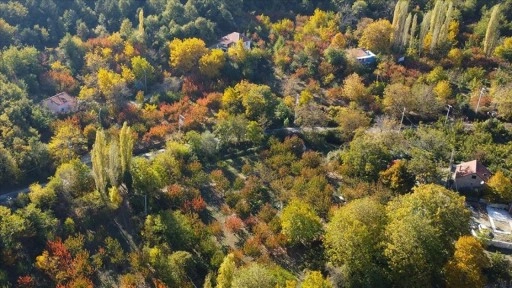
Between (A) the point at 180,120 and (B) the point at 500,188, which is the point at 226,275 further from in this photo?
(B) the point at 500,188

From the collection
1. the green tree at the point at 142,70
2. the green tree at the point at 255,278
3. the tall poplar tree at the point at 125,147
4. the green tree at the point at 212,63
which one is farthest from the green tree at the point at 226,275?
the green tree at the point at 142,70

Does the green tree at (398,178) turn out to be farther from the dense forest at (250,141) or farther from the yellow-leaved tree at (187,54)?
the yellow-leaved tree at (187,54)

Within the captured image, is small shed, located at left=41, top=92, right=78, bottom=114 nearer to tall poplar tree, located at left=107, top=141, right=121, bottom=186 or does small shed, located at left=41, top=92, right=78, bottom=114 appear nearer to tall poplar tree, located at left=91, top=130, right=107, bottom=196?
tall poplar tree, located at left=91, top=130, right=107, bottom=196

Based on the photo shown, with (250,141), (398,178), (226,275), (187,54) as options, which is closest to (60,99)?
(187,54)

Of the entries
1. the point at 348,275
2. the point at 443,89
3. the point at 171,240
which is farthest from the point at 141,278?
the point at 443,89

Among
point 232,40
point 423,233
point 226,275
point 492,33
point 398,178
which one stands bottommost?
point 226,275

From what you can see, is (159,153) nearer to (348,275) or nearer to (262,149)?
(262,149)

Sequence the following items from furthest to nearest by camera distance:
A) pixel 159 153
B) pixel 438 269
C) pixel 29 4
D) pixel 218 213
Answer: pixel 29 4, pixel 159 153, pixel 218 213, pixel 438 269

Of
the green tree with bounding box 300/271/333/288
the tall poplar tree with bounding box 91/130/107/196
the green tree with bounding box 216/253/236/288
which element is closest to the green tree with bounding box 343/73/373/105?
the green tree with bounding box 300/271/333/288
